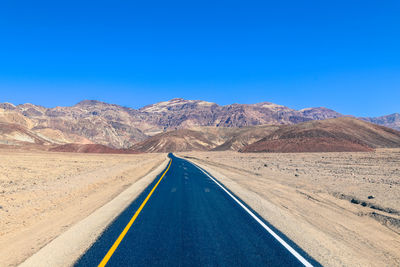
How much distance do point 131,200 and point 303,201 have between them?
7941 mm

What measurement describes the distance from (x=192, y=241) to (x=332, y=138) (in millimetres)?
93843

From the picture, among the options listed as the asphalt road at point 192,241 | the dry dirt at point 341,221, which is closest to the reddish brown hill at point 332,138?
the dry dirt at point 341,221

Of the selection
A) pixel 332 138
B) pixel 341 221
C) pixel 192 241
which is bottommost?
pixel 192 241

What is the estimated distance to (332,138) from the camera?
8975 centimetres

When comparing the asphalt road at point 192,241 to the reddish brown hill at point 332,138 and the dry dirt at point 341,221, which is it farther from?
the reddish brown hill at point 332,138

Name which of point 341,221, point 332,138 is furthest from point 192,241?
point 332,138

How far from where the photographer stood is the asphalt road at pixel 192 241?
5582 mm

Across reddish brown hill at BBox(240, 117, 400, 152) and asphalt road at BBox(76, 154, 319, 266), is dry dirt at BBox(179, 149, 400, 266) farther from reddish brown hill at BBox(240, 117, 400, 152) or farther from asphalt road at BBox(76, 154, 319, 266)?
→ reddish brown hill at BBox(240, 117, 400, 152)

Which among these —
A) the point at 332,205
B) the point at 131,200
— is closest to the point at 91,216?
the point at 131,200

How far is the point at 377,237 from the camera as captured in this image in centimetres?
767

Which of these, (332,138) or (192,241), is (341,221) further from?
(332,138)

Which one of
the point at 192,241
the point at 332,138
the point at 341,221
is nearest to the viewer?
the point at 192,241

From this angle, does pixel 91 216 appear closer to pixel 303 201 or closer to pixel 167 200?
pixel 167 200

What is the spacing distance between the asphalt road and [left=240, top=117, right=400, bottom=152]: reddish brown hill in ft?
261
